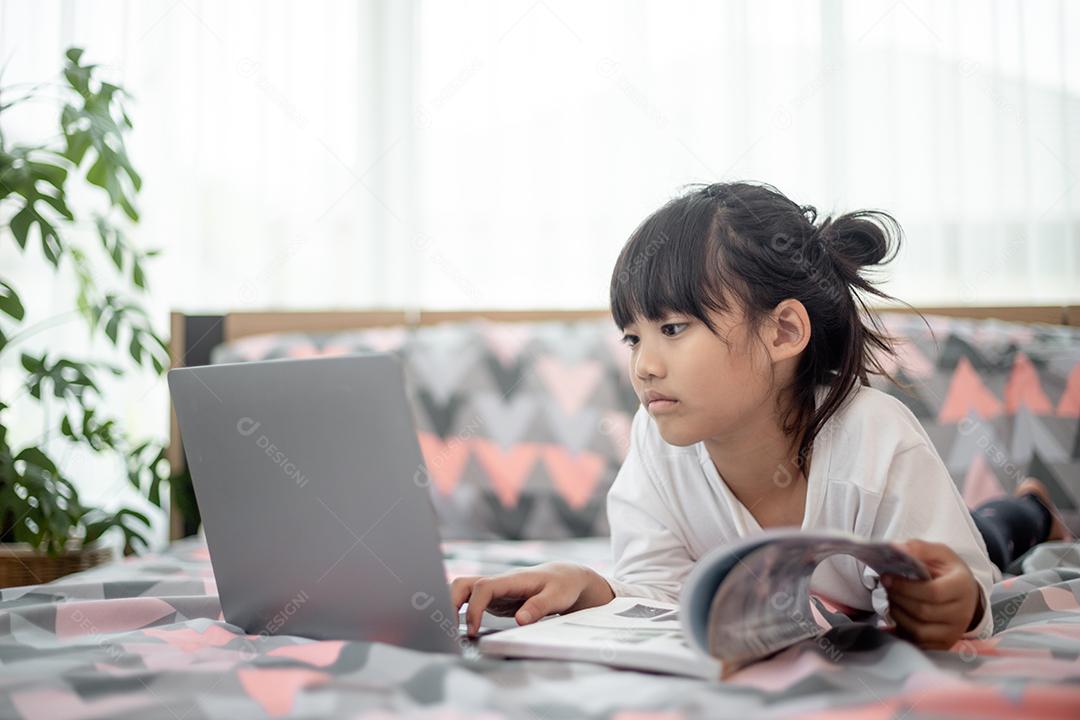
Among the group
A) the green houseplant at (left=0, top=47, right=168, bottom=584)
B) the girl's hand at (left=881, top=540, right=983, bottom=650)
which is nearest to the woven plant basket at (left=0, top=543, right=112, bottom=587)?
the green houseplant at (left=0, top=47, right=168, bottom=584)

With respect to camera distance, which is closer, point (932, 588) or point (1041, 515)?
point (932, 588)

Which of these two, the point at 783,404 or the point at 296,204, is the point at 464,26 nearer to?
the point at 296,204

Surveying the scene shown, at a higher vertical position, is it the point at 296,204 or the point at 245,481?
the point at 296,204

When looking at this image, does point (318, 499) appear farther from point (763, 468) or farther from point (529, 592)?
point (763, 468)

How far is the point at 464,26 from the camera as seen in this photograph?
2184 millimetres

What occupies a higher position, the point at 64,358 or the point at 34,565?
the point at 64,358

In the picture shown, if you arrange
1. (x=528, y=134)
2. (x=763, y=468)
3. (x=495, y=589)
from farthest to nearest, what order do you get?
1. (x=528, y=134)
2. (x=763, y=468)
3. (x=495, y=589)

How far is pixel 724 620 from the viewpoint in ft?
2.16

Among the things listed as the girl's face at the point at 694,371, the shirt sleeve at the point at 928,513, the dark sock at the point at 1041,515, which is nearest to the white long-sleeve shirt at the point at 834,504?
the shirt sleeve at the point at 928,513

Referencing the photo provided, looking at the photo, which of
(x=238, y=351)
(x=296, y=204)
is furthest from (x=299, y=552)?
(x=296, y=204)

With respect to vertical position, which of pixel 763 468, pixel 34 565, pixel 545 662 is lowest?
pixel 34 565

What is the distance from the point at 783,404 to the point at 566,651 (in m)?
0.46

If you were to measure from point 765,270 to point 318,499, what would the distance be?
1.77 feet

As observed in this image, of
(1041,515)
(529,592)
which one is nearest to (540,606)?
(529,592)
